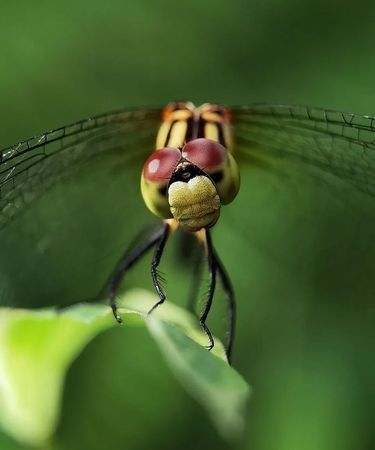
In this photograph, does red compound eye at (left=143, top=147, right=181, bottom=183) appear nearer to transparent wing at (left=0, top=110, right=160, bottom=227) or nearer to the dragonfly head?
the dragonfly head

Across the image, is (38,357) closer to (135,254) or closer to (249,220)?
(135,254)

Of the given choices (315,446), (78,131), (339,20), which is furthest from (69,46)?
(315,446)

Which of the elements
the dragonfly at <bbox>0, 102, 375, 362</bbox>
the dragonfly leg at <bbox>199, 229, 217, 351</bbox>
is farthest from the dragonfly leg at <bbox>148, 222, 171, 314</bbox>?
the dragonfly leg at <bbox>199, 229, 217, 351</bbox>

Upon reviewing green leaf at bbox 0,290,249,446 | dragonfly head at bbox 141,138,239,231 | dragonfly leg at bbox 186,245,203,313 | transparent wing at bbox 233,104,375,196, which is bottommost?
green leaf at bbox 0,290,249,446

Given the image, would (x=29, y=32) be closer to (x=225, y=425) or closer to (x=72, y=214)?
(x=72, y=214)

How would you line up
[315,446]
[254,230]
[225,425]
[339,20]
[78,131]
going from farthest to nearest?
[339,20], [254,230], [78,131], [315,446], [225,425]

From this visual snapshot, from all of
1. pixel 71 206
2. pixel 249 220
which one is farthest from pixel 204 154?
pixel 249 220

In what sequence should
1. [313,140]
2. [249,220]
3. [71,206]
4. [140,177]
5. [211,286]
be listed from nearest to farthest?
[211,286]
[313,140]
[140,177]
[71,206]
[249,220]

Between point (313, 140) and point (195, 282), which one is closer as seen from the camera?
point (313, 140)
